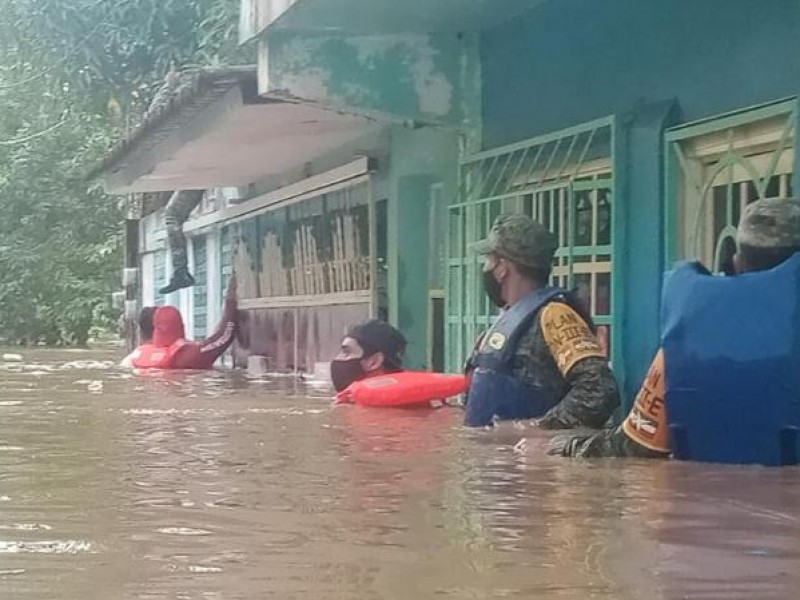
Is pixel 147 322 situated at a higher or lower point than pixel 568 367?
higher

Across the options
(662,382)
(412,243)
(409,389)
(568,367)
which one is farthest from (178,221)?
(662,382)

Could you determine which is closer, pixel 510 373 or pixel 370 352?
pixel 510 373

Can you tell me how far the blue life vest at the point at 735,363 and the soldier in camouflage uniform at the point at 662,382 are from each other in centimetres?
5

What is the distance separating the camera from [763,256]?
5.39 m

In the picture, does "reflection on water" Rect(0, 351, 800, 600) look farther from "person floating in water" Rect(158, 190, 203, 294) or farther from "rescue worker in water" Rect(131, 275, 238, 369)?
"person floating in water" Rect(158, 190, 203, 294)

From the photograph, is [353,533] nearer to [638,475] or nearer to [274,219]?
[638,475]

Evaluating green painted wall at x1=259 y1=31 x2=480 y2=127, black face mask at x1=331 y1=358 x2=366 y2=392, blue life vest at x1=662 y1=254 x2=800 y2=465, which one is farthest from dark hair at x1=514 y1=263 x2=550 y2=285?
green painted wall at x1=259 y1=31 x2=480 y2=127

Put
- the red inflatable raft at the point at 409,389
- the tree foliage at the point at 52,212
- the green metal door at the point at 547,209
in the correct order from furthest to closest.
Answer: the tree foliage at the point at 52,212
the red inflatable raft at the point at 409,389
the green metal door at the point at 547,209

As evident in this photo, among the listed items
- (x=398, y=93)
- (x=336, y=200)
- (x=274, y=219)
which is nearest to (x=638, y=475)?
(x=398, y=93)

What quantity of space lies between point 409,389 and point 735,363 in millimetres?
3974

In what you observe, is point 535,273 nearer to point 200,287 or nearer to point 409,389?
point 409,389

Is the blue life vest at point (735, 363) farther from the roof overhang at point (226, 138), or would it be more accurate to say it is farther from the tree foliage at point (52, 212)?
the tree foliage at point (52, 212)

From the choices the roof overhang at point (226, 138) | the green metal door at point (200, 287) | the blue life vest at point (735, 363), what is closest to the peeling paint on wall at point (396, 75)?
the roof overhang at point (226, 138)

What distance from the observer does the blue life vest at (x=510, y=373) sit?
667cm
